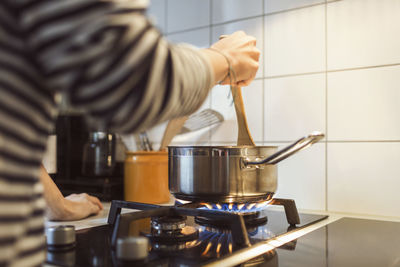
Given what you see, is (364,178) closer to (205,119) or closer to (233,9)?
(205,119)

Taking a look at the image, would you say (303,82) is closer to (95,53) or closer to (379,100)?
(379,100)

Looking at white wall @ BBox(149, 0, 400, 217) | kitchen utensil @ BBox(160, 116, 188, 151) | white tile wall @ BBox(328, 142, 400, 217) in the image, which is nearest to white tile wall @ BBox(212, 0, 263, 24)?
white wall @ BBox(149, 0, 400, 217)

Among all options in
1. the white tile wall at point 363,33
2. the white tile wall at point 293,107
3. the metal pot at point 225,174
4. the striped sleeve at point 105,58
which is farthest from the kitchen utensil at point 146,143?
the striped sleeve at point 105,58

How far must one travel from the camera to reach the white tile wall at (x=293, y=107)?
41.6 inches

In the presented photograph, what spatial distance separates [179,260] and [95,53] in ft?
1.14

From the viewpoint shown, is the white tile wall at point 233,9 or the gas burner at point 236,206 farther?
the white tile wall at point 233,9

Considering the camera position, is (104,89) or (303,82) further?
(303,82)

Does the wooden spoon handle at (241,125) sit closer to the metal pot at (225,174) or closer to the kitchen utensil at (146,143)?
the metal pot at (225,174)

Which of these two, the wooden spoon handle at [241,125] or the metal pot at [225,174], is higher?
the wooden spoon handle at [241,125]

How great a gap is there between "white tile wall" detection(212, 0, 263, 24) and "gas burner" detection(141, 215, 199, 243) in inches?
28.2

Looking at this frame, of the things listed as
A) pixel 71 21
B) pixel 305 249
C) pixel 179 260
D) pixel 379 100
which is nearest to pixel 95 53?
pixel 71 21

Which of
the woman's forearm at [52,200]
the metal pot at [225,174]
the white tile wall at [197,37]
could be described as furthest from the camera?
the white tile wall at [197,37]

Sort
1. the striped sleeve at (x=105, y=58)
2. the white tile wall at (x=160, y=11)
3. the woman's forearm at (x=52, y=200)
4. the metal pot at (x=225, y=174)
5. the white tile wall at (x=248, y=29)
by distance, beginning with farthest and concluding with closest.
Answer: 1. the white tile wall at (x=160, y=11)
2. the white tile wall at (x=248, y=29)
3. the woman's forearm at (x=52, y=200)
4. the metal pot at (x=225, y=174)
5. the striped sleeve at (x=105, y=58)

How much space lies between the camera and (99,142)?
4.17ft
